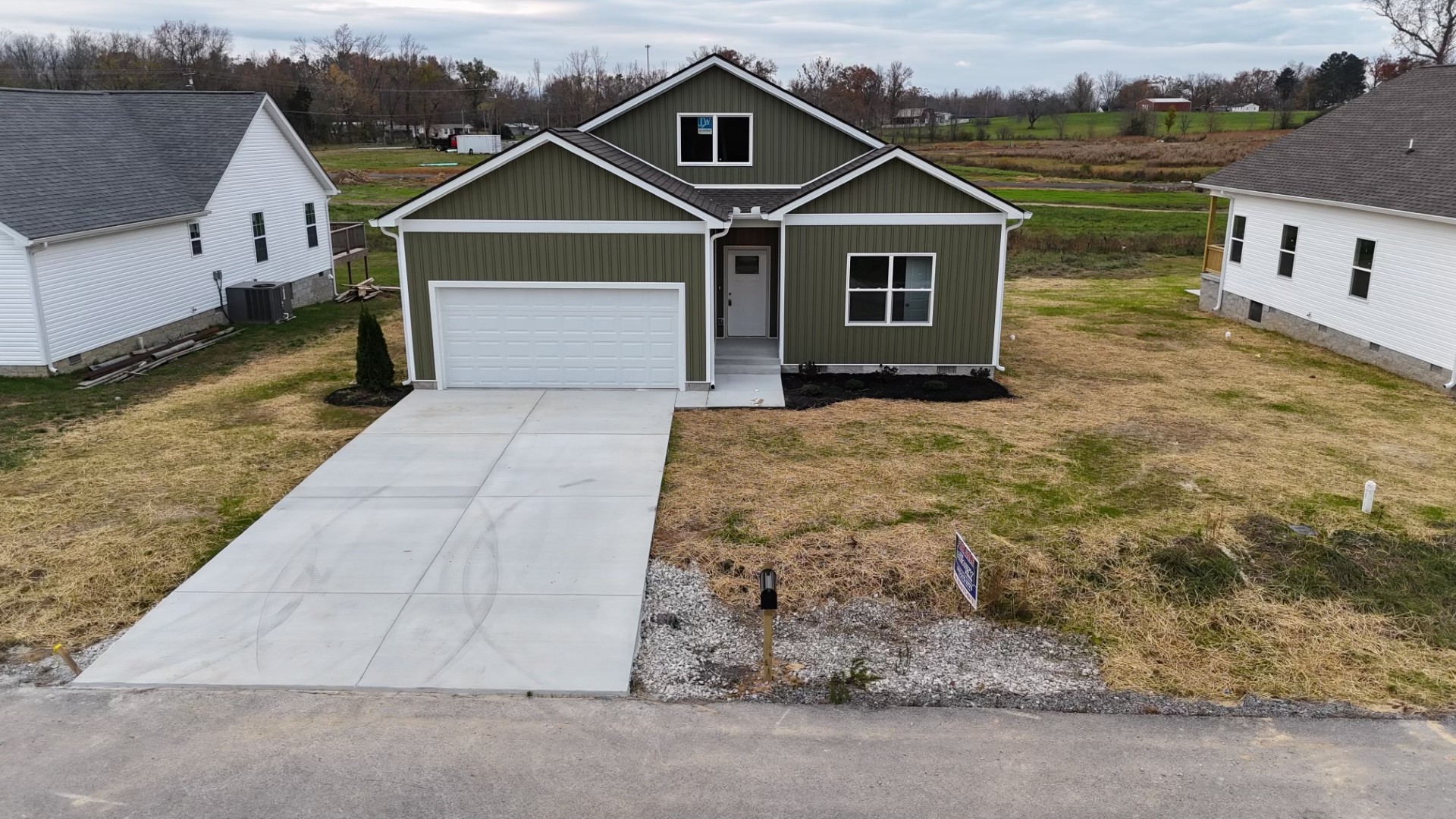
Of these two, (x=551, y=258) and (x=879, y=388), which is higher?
(x=551, y=258)

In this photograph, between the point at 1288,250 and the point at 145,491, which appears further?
the point at 1288,250

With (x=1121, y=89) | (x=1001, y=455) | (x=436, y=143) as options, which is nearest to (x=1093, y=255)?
(x=1001, y=455)

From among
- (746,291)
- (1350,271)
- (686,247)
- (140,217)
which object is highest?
(140,217)

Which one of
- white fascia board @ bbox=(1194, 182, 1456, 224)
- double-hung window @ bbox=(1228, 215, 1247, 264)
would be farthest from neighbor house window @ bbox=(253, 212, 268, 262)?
double-hung window @ bbox=(1228, 215, 1247, 264)

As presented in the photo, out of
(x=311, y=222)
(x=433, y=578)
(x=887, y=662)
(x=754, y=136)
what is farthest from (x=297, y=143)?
(x=887, y=662)

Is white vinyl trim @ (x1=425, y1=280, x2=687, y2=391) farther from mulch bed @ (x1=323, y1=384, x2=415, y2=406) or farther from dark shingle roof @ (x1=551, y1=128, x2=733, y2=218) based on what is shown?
dark shingle roof @ (x1=551, y1=128, x2=733, y2=218)

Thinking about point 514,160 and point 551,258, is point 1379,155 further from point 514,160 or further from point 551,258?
point 514,160

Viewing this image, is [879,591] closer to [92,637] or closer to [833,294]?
[92,637]
